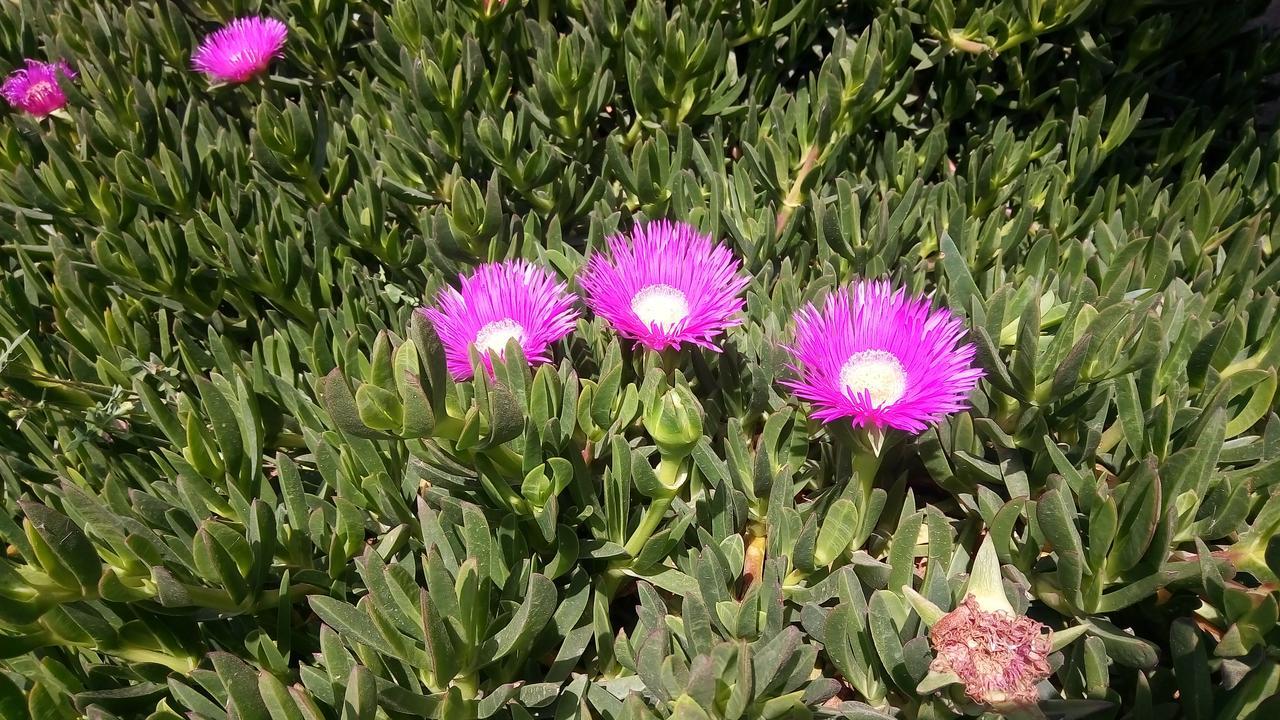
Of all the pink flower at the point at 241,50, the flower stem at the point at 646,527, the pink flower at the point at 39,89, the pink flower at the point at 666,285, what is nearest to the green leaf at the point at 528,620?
the flower stem at the point at 646,527

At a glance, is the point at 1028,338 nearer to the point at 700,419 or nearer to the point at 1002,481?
the point at 1002,481

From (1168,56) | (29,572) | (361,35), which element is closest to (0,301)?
(29,572)

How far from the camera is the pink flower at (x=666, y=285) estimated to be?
2.26ft

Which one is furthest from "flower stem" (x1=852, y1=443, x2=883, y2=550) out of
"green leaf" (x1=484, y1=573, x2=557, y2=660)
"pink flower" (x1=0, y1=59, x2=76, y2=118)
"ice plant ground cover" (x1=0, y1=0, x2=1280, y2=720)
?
"pink flower" (x1=0, y1=59, x2=76, y2=118)

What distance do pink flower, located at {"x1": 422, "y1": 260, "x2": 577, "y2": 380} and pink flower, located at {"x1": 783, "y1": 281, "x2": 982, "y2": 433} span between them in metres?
0.22

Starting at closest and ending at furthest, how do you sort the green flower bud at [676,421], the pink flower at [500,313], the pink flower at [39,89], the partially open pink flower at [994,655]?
1. the partially open pink flower at [994,655]
2. the green flower bud at [676,421]
3. the pink flower at [500,313]
4. the pink flower at [39,89]

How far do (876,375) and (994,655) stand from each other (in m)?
0.25

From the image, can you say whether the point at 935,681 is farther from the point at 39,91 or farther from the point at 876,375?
the point at 39,91

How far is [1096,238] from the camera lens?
37.7 inches

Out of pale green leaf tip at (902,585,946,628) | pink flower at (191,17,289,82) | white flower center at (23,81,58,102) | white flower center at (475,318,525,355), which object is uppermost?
pink flower at (191,17,289,82)

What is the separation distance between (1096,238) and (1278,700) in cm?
58

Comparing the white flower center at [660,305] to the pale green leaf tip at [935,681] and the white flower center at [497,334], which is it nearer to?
the white flower center at [497,334]

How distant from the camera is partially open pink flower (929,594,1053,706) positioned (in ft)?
1.58

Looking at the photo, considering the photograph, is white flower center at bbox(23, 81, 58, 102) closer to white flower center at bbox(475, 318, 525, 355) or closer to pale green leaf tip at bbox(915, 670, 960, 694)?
white flower center at bbox(475, 318, 525, 355)
